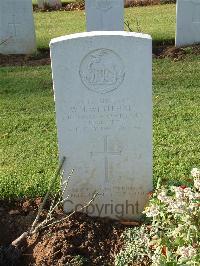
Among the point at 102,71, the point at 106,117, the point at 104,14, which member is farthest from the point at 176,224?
the point at 104,14

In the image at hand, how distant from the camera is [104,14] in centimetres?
891

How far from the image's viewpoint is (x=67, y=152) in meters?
3.83

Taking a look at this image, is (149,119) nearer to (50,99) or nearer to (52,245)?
(52,245)

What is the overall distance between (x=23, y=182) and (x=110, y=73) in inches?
60.0

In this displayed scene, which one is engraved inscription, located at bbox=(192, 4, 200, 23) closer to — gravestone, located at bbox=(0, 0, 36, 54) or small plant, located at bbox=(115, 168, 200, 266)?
gravestone, located at bbox=(0, 0, 36, 54)

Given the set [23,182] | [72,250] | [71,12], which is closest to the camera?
[72,250]

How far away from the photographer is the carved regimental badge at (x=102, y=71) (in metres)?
3.51

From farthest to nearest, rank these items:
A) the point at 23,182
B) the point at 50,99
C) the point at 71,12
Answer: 1. the point at 71,12
2. the point at 50,99
3. the point at 23,182

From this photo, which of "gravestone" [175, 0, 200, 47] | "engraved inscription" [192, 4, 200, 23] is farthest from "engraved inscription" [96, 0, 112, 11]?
"engraved inscription" [192, 4, 200, 23]

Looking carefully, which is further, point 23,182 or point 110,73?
point 23,182

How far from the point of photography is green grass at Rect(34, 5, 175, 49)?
10.6m

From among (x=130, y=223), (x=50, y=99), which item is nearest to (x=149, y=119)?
(x=130, y=223)

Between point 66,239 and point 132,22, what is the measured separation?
29.8 feet

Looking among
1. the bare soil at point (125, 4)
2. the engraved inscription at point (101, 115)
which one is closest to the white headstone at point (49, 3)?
the bare soil at point (125, 4)
